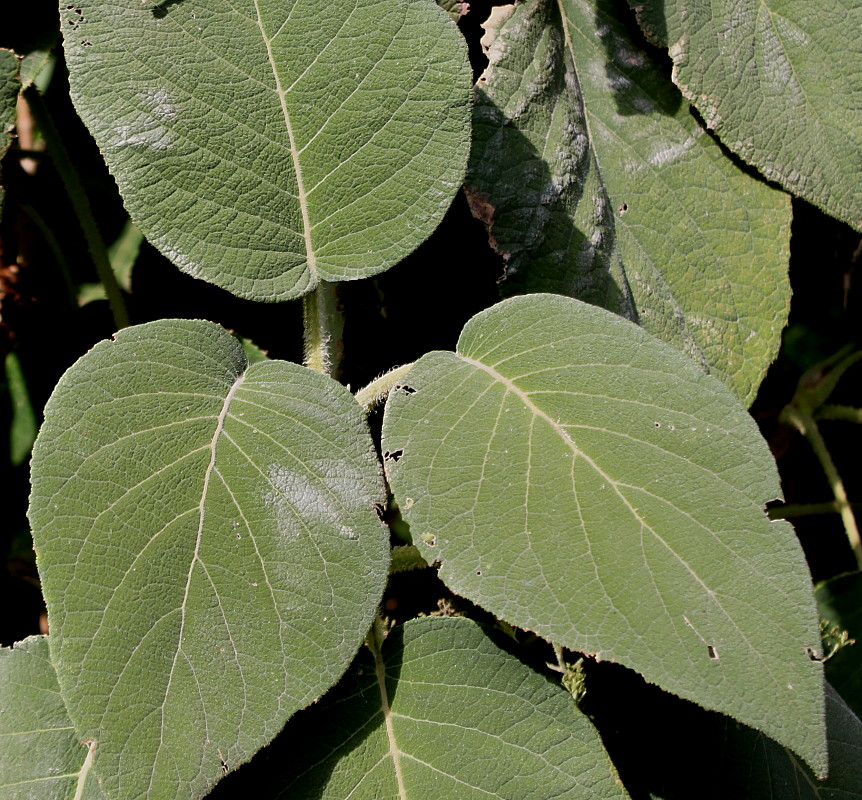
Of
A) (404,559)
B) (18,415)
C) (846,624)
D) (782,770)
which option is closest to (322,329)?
(404,559)

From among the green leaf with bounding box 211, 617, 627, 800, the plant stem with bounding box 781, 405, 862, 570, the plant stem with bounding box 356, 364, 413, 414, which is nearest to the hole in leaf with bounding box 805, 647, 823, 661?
the green leaf with bounding box 211, 617, 627, 800

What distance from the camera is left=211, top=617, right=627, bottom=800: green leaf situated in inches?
25.4

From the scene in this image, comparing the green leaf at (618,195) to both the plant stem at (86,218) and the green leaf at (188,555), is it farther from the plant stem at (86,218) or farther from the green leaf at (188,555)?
the plant stem at (86,218)

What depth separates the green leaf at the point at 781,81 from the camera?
0.90 m

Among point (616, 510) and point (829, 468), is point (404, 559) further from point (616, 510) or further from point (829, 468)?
point (829, 468)

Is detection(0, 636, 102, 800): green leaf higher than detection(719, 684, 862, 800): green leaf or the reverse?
higher

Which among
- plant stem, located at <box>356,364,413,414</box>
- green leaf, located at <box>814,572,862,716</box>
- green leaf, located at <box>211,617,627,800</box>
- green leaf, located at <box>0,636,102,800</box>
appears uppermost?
plant stem, located at <box>356,364,413,414</box>

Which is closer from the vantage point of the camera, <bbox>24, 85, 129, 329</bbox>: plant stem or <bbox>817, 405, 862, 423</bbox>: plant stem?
<bbox>24, 85, 129, 329</bbox>: plant stem

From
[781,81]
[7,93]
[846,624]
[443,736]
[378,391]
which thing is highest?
[7,93]

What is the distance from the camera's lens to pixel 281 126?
2.46 feet

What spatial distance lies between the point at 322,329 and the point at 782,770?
1.87ft

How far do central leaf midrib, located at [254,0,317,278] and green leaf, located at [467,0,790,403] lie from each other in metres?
0.18

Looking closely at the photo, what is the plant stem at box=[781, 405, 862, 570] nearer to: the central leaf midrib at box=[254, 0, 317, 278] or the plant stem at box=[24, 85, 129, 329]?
the central leaf midrib at box=[254, 0, 317, 278]

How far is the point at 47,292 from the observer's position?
114cm
